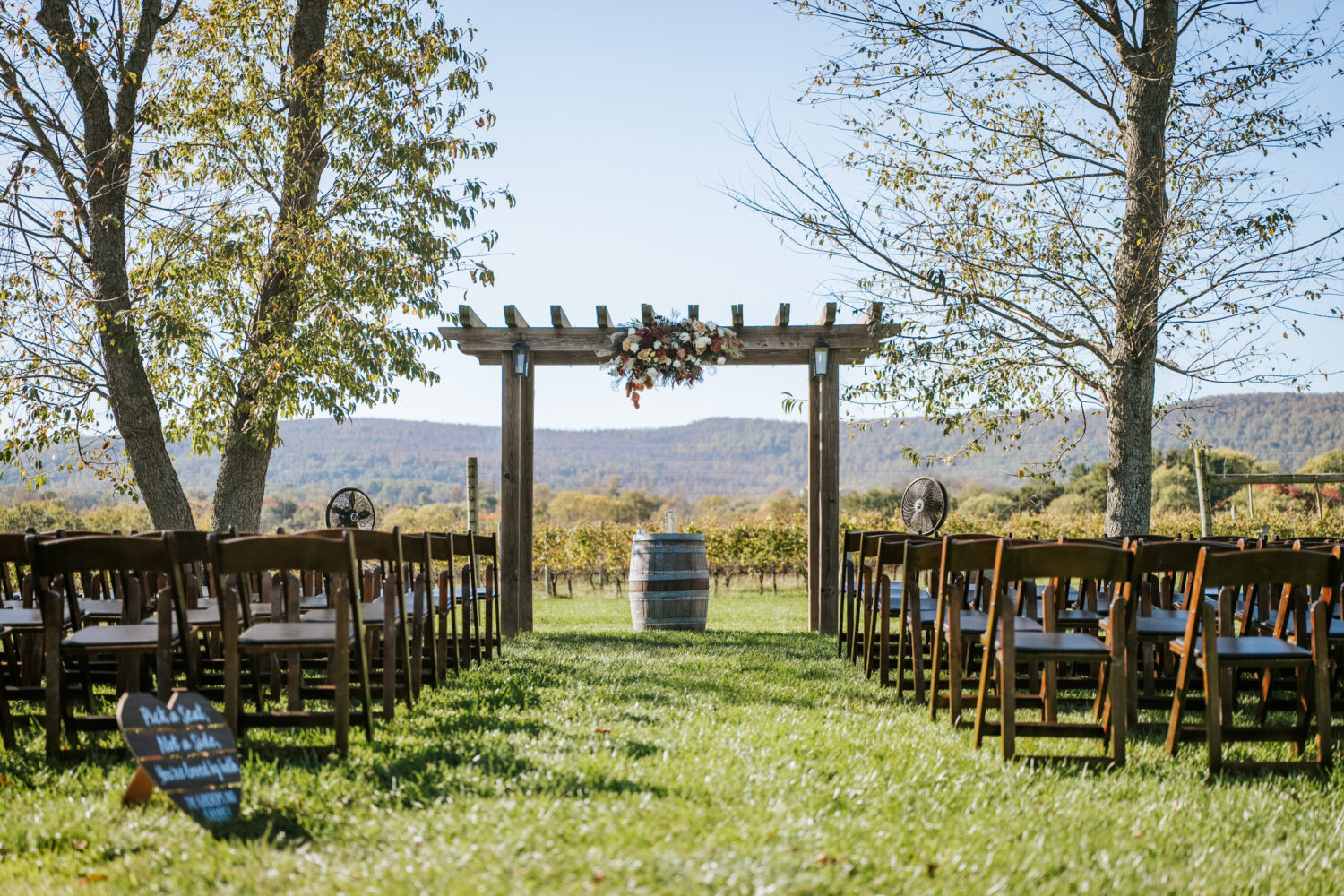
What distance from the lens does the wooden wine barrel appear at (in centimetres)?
954

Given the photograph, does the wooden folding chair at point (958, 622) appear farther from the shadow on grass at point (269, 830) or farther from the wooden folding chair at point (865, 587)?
the shadow on grass at point (269, 830)

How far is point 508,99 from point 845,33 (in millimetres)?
3492

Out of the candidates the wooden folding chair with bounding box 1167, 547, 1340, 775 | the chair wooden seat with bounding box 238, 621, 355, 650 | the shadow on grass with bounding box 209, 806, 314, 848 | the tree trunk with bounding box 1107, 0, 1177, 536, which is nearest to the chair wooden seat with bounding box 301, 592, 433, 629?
the chair wooden seat with bounding box 238, 621, 355, 650

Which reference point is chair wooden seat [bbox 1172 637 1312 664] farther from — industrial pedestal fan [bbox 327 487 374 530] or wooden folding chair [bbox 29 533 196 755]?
industrial pedestal fan [bbox 327 487 374 530]

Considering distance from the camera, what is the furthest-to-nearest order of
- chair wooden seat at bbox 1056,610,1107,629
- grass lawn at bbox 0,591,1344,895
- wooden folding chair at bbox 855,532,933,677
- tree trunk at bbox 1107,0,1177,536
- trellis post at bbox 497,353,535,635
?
trellis post at bbox 497,353,535,635 < tree trunk at bbox 1107,0,1177,536 < wooden folding chair at bbox 855,532,933,677 < chair wooden seat at bbox 1056,610,1107,629 < grass lawn at bbox 0,591,1344,895

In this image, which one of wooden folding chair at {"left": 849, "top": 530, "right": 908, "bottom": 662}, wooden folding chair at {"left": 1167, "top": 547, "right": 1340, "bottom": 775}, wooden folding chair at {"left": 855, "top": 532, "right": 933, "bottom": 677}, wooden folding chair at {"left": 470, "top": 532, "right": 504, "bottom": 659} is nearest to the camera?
wooden folding chair at {"left": 1167, "top": 547, "right": 1340, "bottom": 775}

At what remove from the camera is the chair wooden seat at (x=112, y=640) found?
13.8 ft

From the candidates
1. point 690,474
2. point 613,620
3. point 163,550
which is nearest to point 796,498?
point 690,474

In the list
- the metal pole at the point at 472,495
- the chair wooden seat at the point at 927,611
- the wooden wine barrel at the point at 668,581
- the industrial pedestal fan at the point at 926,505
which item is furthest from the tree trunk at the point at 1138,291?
the metal pole at the point at 472,495

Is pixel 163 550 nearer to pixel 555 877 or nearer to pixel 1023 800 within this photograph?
pixel 555 877

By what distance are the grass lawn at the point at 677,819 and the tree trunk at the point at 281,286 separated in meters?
5.50

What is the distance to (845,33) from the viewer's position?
33.9 feet

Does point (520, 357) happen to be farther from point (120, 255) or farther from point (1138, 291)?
point (1138, 291)

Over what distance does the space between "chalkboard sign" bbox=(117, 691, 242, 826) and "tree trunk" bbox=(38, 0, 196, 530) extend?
21.5 ft
